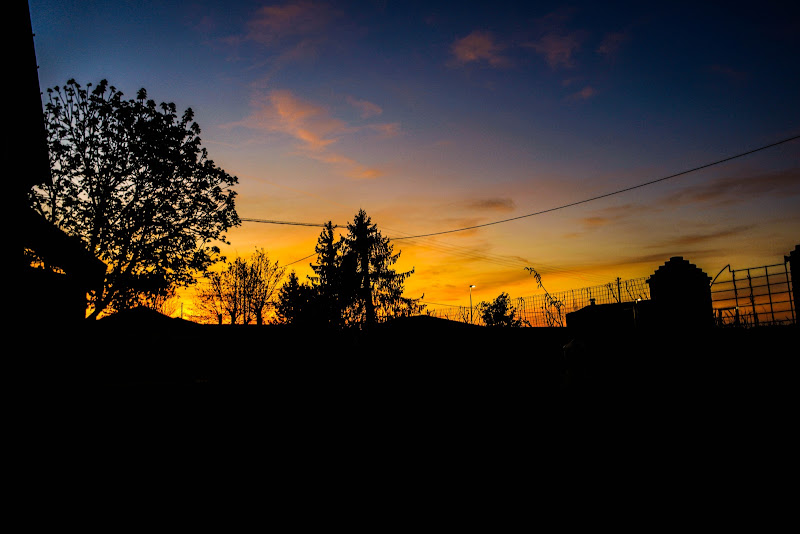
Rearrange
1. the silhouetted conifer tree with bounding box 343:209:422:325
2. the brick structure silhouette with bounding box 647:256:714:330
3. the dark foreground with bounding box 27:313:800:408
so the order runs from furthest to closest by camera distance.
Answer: the silhouetted conifer tree with bounding box 343:209:422:325 < the brick structure silhouette with bounding box 647:256:714:330 < the dark foreground with bounding box 27:313:800:408

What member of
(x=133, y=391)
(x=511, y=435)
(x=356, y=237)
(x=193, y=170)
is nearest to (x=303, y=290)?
(x=356, y=237)

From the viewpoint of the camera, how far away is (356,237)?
132ft

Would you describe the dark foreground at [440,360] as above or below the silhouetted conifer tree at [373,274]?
below

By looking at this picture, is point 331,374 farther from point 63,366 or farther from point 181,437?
point 63,366

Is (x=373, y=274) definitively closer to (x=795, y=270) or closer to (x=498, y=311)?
(x=498, y=311)

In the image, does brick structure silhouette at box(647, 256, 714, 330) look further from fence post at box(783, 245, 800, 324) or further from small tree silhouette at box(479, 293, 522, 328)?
small tree silhouette at box(479, 293, 522, 328)

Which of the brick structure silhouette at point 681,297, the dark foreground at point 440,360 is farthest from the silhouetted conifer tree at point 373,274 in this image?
the brick structure silhouette at point 681,297

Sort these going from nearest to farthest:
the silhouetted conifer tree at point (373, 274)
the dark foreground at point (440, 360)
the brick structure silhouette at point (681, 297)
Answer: the dark foreground at point (440, 360), the brick structure silhouette at point (681, 297), the silhouetted conifer tree at point (373, 274)

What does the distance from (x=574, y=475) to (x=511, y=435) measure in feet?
5.79

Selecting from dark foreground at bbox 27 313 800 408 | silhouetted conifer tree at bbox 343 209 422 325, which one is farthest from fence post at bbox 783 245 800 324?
silhouetted conifer tree at bbox 343 209 422 325

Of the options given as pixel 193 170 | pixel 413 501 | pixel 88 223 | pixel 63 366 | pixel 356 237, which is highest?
pixel 356 237

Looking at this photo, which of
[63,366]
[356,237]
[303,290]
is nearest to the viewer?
[63,366]

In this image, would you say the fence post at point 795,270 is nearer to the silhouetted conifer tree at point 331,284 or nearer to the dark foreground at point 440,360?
the dark foreground at point 440,360

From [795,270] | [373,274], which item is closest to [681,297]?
[795,270]
